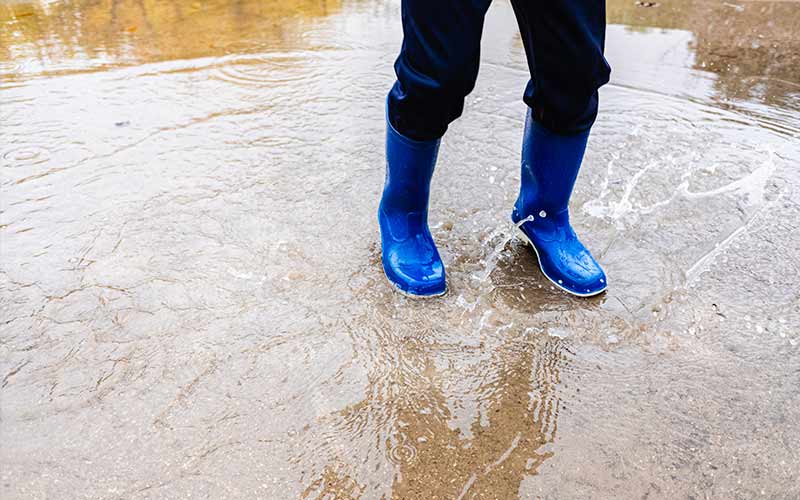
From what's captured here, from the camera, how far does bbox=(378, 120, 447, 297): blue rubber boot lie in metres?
1.59

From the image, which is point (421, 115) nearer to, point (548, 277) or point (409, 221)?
point (409, 221)

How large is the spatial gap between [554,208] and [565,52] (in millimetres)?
473

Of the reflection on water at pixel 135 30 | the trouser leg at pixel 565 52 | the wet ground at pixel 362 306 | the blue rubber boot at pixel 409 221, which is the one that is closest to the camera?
the wet ground at pixel 362 306

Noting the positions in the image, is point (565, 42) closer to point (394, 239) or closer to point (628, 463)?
point (394, 239)

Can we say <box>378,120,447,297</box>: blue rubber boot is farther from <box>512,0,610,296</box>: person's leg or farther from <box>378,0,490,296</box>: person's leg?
<box>512,0,610,296</box>: person's leg

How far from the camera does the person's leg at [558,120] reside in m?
1.33

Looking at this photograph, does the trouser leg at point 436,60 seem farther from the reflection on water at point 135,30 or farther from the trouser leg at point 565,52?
the reflection on water at point 135,30

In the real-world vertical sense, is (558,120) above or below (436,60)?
below

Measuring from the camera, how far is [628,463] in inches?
47.1

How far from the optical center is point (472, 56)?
4.45 feet

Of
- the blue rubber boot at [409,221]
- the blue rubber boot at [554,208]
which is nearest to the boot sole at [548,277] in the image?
the blue rubber boot at [554,208]

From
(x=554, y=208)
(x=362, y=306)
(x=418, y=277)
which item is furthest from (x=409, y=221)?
(x=554, y=208)

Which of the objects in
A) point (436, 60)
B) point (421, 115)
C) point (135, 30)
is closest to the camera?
point (436, 60)

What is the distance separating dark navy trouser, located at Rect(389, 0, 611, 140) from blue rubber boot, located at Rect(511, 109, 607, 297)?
0.11 m
